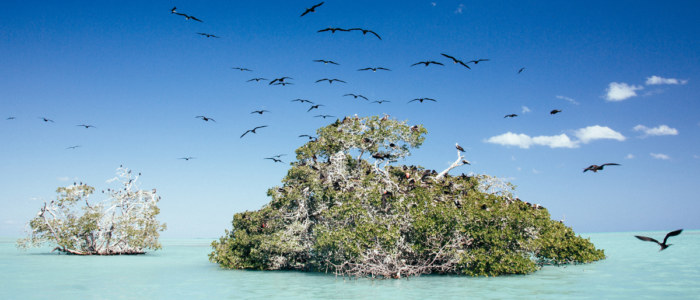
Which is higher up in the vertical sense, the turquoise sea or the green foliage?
the green foliage

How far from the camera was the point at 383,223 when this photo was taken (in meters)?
17.2

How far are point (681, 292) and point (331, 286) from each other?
467 inches

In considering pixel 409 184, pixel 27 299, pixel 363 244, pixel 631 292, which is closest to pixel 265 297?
pixel 363 244

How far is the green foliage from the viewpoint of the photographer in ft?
56.4

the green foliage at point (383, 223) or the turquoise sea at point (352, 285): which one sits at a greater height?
the green foliage at point (383, 223)

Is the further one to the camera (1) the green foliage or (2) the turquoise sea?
(1) the green foliage

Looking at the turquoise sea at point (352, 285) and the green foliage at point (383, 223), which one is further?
the green foliage at point (383, 223)

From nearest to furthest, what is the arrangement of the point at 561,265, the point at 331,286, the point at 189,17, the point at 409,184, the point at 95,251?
the point at 189,17, the point at 331,286, the point at 409,184, the point at 561,265, the point at 95,251

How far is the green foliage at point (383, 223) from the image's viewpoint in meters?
17.2

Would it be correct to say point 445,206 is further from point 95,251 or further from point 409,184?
point 95,251

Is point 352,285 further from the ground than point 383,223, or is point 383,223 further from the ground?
point 383,223

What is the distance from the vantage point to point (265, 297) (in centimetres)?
1488

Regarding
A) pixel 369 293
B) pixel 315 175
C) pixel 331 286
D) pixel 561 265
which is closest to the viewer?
pixel 369 293

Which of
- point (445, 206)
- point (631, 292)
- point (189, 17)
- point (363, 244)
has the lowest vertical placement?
point (631, 292)
